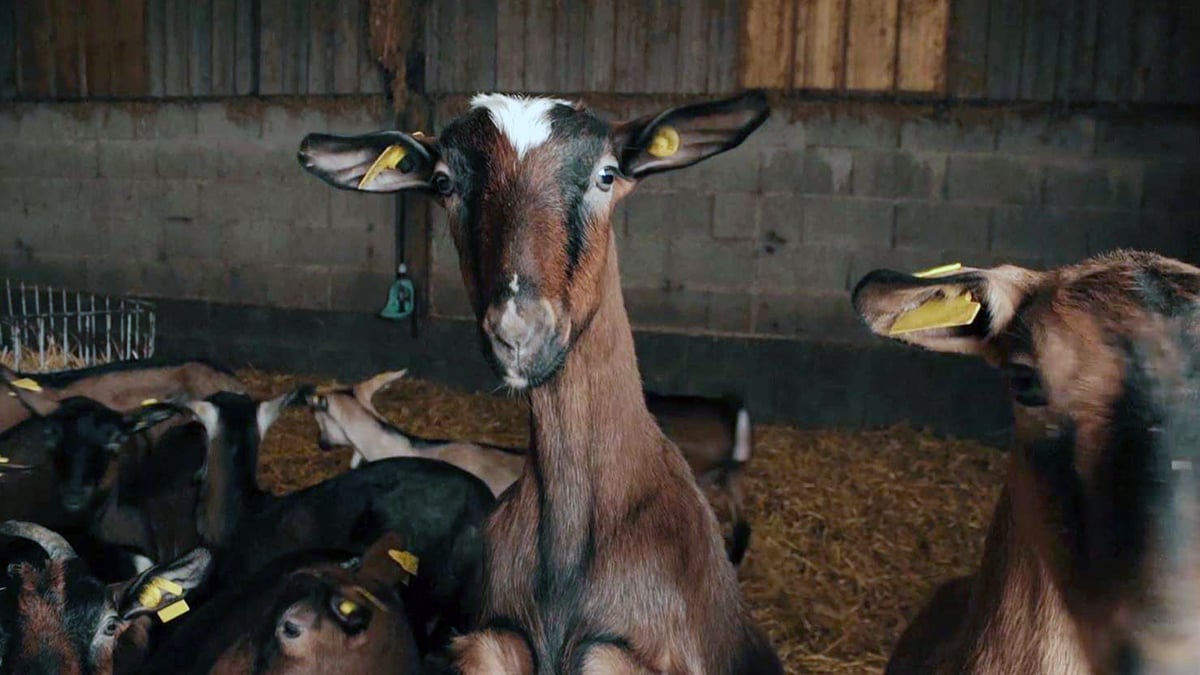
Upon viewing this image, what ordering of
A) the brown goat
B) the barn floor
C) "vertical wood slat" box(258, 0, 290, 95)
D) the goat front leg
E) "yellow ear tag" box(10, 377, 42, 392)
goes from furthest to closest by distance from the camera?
"vertical wood slat" box(258, 0, 290, 95)
"yellow ear tag" box(10, 377, 42, 392)
the barn floor
the goat front leg
the brown goat

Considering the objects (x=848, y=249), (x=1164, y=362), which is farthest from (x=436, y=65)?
(x=1164, y=362)

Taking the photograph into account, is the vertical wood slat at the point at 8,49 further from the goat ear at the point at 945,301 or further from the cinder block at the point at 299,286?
the goat ear at the point at 945,301

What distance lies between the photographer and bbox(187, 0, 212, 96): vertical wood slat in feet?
36.9

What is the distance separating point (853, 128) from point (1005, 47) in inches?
47.1

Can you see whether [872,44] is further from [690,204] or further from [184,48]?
[184,48]

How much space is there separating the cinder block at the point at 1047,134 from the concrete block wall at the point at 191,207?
496cm

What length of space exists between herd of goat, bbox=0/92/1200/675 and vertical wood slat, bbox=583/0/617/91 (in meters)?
4.48

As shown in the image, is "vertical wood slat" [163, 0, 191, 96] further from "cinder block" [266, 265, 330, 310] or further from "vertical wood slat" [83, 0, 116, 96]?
"cinder block" [266, 265, 330, 310]

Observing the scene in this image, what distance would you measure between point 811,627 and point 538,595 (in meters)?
2.93

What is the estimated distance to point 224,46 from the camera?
1119 centimetres

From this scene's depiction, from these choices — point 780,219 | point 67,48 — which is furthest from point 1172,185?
point 67,48

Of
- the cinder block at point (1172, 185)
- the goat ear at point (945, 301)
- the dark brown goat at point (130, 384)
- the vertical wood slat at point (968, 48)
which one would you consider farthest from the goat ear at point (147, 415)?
the cinder block at point (1172, 185)

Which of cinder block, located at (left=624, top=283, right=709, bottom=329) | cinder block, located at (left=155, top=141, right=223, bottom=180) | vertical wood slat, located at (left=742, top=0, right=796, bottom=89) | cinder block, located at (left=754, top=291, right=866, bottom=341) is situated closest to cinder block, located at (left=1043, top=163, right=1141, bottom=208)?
cinder block, located at (left=754, top=291, right=866, bottom=341)

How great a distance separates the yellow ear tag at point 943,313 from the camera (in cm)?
283
